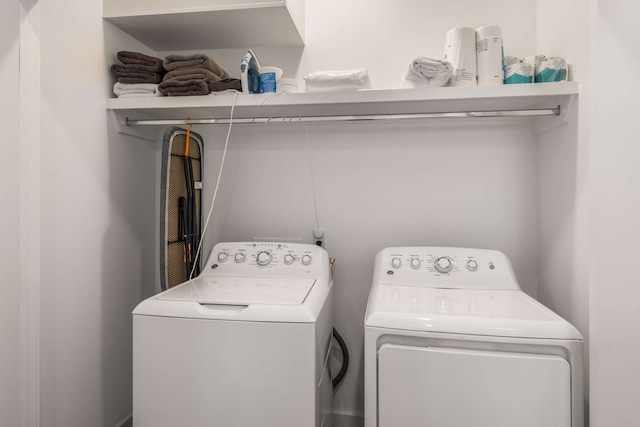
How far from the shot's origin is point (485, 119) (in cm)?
179

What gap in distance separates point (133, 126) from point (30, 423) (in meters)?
1.22

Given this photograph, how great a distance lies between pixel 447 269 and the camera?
1.56 meters

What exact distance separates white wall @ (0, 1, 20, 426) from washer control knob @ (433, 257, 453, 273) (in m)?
1.49

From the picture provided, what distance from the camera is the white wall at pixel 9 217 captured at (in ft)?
3.88

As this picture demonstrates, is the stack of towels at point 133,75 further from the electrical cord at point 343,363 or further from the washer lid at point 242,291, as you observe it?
the electrical cord at point 343,363

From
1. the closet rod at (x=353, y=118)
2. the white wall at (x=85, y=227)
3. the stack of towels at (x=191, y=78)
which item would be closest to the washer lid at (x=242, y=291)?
the white wall at (x=85, y=227)

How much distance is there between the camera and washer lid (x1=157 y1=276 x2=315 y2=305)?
1.26 meters

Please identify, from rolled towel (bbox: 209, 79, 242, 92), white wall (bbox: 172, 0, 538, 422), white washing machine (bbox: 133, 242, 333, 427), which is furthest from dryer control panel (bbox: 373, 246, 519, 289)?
rolled towel (bbox: 209, 79, 242, 92)

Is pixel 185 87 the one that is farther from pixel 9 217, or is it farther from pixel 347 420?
pixel 347 420

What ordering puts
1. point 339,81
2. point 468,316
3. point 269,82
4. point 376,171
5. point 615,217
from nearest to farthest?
point 615,217 < point 468,316 < point 339,81 < point 269,82 < point 376,171

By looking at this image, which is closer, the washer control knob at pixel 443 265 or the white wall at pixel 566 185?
the white wall at pixel 566 185

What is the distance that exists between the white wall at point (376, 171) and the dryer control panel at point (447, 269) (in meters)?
0.25

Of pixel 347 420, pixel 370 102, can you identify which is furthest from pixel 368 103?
pixel 347 420

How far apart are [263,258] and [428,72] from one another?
101 cm
